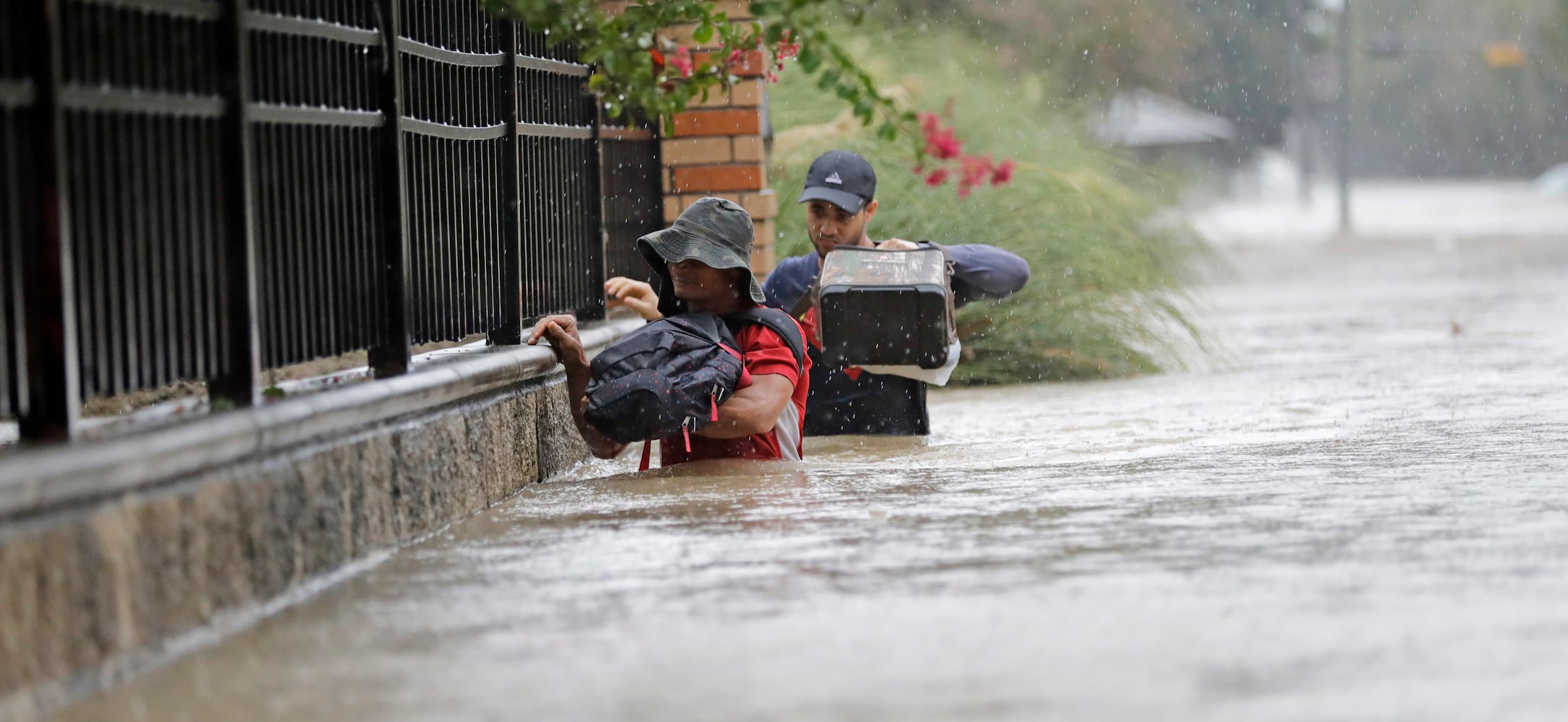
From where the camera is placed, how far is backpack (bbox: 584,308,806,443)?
566cm

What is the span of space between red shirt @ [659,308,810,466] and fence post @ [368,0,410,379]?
3.23 ft

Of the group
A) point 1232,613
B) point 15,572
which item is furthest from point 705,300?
point 15,572

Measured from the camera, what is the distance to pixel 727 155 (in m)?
8.71

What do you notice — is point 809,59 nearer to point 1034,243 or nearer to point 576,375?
point 576,375

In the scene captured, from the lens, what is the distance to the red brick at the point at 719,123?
8.65 m

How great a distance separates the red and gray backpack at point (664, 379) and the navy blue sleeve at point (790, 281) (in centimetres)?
130

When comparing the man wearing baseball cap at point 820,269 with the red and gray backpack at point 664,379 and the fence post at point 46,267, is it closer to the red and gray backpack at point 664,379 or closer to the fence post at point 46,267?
the red and gray backpack at point 664,379

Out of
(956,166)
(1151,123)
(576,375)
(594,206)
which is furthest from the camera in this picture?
(1151,123)

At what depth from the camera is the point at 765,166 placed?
8984 millimetres

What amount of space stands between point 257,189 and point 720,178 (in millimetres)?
4134

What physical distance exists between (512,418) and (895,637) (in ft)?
8.82

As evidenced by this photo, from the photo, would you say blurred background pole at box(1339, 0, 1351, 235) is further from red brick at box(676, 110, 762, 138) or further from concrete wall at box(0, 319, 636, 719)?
concrete wall at box(0, 319, 636, 719)

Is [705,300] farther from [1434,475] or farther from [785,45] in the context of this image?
[1434,475]

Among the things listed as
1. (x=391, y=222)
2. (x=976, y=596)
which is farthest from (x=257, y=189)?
(x=976, y=596)
